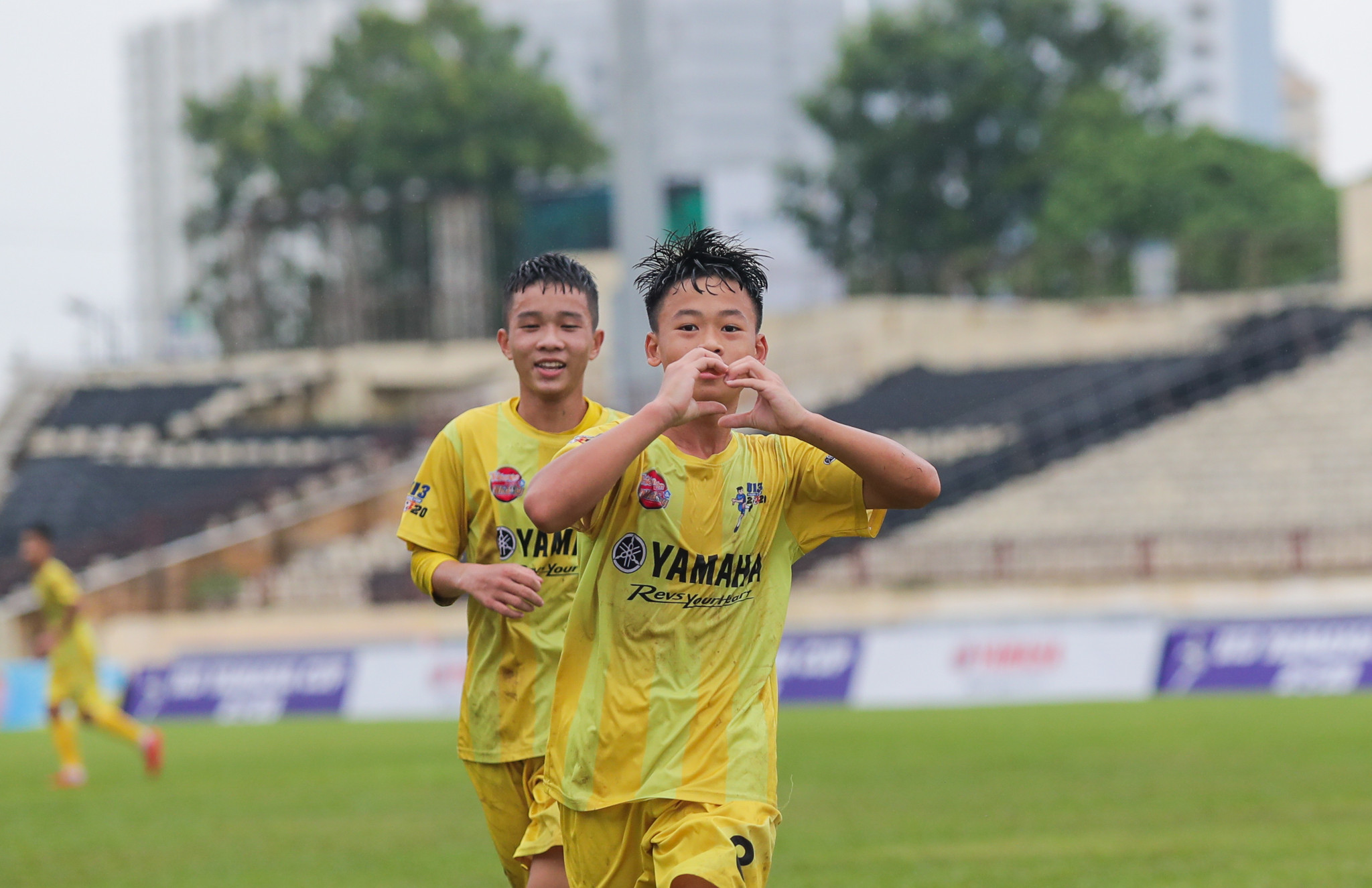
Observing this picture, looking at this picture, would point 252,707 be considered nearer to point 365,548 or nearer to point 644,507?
point 365,548

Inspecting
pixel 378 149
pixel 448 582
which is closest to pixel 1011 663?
pixel 448 582

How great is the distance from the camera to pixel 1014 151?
58.8m

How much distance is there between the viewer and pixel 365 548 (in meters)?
34.0

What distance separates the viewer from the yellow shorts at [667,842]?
443 cm

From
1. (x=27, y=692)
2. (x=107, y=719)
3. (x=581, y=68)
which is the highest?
(x=581, y=68)

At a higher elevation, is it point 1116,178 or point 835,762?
point 1116,178

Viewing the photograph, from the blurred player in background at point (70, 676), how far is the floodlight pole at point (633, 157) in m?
7.86

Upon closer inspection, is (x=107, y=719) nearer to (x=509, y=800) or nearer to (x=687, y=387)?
(x=509, y=800)

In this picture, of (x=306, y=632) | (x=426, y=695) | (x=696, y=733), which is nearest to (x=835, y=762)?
(x=426, y=695)

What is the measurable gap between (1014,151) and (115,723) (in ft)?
155

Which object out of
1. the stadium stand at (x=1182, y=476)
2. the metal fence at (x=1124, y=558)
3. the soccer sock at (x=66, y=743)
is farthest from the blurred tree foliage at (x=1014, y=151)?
the soccer sock at (x=66, y=743)

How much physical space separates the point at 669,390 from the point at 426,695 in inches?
731

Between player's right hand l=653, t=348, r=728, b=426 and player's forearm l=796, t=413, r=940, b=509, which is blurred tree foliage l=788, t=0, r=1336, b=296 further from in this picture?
player's right hand l=653, t=348, r=728, b=426

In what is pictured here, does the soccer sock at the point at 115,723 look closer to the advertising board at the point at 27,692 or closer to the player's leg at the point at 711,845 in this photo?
the advertising board at the point at 27,692
